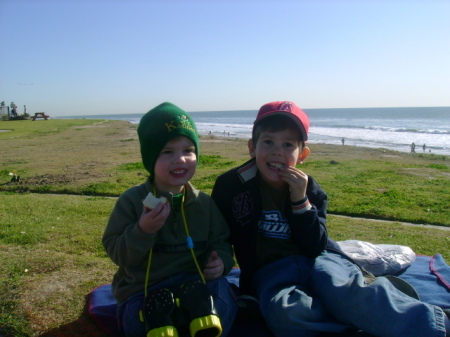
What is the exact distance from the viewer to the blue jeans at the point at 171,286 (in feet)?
8.31

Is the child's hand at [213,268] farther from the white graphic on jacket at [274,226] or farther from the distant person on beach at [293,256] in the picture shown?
the white graphic on jacket at [274,226]

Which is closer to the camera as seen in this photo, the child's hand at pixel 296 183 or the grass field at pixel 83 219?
the child's hand at pixel 296 183

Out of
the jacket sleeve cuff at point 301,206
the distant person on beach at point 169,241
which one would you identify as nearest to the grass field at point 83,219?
the distant person on beach at point 169,241

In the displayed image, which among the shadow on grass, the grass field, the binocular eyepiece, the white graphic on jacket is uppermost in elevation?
the white graphic on jacket

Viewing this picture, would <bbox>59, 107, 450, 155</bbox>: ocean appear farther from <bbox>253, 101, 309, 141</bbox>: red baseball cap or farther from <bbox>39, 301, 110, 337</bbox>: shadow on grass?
<bbox>39, 301, 110, 337</bbox>: shadow on grass

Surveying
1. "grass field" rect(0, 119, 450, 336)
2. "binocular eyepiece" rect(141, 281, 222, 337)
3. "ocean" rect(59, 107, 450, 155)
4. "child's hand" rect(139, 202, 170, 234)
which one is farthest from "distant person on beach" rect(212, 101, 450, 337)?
"ocean" rect(59, 107, 450, 155)

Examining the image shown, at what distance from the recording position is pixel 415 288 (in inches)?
129

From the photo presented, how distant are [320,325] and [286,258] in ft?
1.87

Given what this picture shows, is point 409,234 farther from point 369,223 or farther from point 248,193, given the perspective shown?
point 248,193

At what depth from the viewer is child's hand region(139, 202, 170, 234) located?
7.82 feet

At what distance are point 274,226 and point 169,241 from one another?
32.5 inches

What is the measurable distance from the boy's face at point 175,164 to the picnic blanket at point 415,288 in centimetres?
106

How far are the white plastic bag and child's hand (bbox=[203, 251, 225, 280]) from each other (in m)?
1.33

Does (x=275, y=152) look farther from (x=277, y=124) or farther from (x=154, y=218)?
(x=154, y=218)
